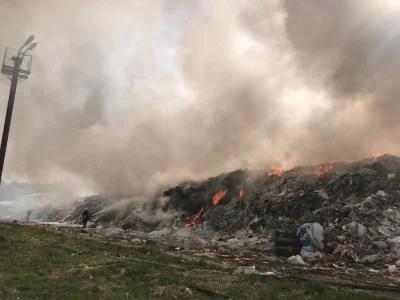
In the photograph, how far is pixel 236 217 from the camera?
2853 cm

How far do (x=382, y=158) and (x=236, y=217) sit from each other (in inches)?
557

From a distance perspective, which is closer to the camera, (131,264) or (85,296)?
(85,296)

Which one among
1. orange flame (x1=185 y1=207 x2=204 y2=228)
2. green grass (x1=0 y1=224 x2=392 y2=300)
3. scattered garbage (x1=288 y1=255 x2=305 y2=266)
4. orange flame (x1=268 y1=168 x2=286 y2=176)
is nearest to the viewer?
green grass (x1=0 y1=224 x2=392 y2=300)

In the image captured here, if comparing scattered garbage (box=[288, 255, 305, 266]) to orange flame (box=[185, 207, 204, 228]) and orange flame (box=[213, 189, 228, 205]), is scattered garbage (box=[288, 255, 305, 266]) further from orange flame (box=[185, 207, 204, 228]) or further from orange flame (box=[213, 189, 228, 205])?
orange flame (box=[213, 189, 228, 205])

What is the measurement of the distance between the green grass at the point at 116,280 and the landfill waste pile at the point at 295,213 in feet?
18.7

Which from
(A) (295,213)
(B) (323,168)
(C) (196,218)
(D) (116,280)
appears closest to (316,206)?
(A) (295,213)

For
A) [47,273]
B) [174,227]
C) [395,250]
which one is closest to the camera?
[47,273]

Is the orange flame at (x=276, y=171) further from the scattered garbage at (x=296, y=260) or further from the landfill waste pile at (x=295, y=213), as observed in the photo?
the scattered garbage at (x=296, y=260)

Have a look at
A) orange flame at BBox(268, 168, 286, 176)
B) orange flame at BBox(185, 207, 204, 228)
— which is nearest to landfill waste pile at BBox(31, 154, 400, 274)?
orange flame at BBox(185, 207, 204, 228)

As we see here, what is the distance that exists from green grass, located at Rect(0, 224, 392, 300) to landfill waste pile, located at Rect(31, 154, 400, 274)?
5.69m

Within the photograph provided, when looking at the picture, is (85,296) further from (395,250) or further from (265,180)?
(265,180)

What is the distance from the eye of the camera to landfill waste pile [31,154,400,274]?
53.6ft

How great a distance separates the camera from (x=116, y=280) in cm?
991

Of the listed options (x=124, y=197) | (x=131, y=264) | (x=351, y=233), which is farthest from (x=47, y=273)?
(x=124, y=197)
